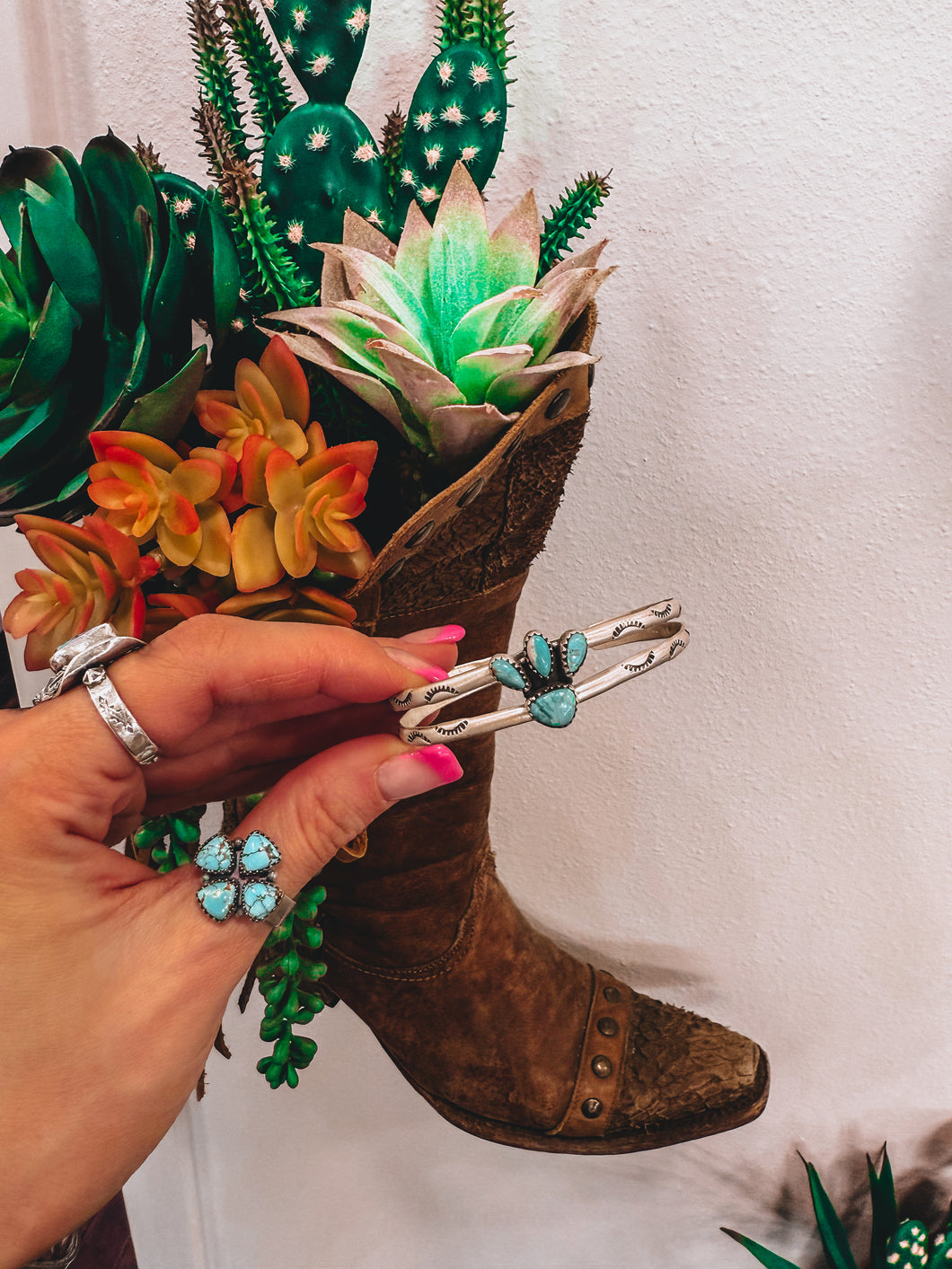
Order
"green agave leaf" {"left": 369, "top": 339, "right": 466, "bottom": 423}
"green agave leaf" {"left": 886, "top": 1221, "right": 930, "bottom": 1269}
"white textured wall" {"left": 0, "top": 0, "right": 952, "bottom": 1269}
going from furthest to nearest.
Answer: "green agave leaf" {"left": 886, "top": 1221, "right": 930, "bottom": 1269}, "white textured wall" {"left": 0, "top": 0, "right": 952, "bottom": 1269}, "green agave leaf" {"left": 369, "top": 339, "right": 466, "bottom": 423}

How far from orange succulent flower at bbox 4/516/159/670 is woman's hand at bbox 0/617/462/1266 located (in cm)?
2

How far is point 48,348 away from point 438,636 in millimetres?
170

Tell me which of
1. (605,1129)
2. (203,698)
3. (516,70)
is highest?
(516,70)

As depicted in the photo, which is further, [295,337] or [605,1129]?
[605,1129]

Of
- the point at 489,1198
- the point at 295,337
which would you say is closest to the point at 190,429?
the point at 295,337

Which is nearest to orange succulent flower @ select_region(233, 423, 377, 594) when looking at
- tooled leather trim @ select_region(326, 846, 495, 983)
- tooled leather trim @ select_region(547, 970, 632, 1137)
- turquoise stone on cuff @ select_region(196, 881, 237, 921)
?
turquoise stone on cuff @ select_region(196, 881, 237, 921)

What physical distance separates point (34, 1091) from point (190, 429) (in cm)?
24

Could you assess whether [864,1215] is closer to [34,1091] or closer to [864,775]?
[864,775]

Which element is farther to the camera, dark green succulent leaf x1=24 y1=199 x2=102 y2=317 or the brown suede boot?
the brown suede boot

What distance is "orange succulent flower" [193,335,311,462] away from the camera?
31 centimetres

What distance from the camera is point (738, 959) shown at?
1.87 feet

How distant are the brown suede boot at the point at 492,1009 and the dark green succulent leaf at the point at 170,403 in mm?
146

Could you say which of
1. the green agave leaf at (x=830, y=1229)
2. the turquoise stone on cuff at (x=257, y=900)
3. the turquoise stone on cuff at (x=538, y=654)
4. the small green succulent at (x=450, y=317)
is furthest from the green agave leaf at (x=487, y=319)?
the green agave leaf at (x=830, y=1229)

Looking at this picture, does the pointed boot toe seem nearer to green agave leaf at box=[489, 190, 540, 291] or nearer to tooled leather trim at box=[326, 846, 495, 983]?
tooled leather trim at box=[326, 846, 495, 983]
